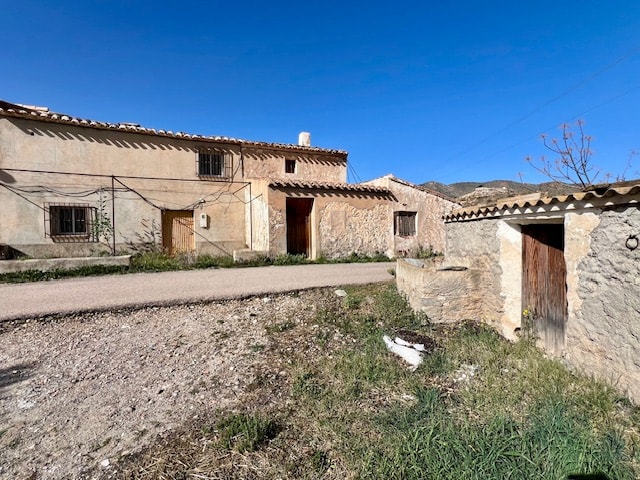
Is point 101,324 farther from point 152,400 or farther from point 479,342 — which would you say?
point 479,342

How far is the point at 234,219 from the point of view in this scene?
13.7 m

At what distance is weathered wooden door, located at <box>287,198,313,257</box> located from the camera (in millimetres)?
13203

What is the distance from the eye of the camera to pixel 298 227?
524 inches

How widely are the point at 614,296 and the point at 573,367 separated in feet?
3.41

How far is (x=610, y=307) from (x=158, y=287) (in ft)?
25.6

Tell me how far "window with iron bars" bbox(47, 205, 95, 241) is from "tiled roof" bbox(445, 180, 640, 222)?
481 inches

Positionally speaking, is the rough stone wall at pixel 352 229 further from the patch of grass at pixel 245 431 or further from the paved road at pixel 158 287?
the patch of grass at pixel 245 431

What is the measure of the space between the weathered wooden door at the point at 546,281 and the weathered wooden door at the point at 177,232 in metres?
11.5

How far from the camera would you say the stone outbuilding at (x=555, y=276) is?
11.1ft

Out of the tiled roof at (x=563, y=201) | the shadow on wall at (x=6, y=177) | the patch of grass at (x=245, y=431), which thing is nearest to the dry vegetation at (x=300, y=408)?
the patch of grass at (x=245, y=431)

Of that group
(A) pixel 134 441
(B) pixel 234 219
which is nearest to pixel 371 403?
(A) pixel 134 441

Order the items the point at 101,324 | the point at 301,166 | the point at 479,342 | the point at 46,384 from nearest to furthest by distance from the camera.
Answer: the point at 46,384 → the point at 479,342 → the point at 101,324 → the point at 301,166

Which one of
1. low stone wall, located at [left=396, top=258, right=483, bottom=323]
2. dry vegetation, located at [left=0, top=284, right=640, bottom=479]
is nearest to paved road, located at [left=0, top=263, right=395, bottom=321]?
dry vegetation, located at [left=0, top=284, right=640, bottom=479]

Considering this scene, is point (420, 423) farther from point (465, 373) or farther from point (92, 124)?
point (92, 124)
